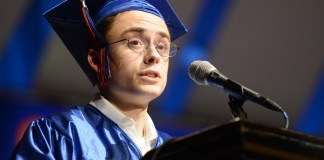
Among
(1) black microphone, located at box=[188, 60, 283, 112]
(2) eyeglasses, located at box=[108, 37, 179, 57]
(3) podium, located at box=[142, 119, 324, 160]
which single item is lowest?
(3) podium, located at box=[142, 119, 324, 160]

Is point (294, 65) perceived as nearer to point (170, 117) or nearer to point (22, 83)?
point (170, 117)

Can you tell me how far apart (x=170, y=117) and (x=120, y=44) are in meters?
1.31

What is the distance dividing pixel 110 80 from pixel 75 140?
0.99ft

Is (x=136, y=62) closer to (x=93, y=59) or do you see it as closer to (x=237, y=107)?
(x=93, y=59)

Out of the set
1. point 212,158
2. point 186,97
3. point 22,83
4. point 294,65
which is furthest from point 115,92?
point 294,65

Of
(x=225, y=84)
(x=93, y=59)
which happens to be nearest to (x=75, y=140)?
(x=93, y=59)

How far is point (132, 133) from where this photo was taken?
70.7 inches

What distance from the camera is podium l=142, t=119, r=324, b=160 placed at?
3.24 ft

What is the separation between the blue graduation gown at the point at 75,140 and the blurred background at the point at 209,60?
105 cm

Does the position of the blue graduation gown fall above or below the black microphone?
below

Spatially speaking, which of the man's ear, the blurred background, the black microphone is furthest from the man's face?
the blurred background

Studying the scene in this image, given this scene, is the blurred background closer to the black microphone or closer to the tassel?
the tassel

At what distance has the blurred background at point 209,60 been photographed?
9.26 ft

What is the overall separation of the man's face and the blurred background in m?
1.07
